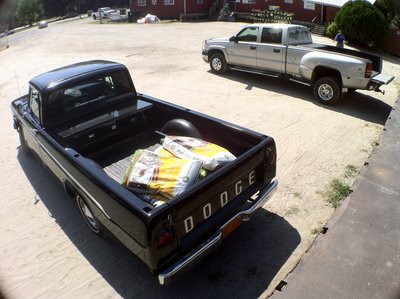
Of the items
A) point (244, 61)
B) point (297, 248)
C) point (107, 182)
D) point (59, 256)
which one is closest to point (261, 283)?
point (297, 248)

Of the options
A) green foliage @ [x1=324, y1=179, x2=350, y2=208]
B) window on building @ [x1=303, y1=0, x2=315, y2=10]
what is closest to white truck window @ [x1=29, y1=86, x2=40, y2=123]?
green foliage @ [x1=324, y1=179, x2=350, y2=208]

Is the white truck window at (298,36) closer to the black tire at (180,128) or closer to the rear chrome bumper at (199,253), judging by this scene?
the black tire at (180,128)

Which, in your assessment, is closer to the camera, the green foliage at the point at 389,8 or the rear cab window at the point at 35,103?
the rear cab window at the point at 35,103

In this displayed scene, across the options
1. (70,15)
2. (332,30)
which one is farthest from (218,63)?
(70,15)

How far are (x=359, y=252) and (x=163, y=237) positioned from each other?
250 centimetres

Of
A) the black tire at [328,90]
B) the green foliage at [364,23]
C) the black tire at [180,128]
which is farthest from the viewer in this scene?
the green foliage at [364,23]

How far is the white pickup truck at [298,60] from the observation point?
8016 millimetres

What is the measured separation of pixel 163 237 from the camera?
10.1ft

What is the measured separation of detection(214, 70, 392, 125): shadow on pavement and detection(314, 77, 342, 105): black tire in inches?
6.2

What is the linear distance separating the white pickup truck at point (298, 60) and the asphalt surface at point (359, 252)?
3411 millimetres

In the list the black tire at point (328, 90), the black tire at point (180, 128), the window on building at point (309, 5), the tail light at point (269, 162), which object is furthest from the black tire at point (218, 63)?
the window on building at point (309, 5)

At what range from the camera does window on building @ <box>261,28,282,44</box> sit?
952cm

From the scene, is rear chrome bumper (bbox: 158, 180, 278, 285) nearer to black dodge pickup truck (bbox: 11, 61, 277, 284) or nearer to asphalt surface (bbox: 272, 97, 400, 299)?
black dodge pickup truck (bbox: 11, 61, 277, 284)

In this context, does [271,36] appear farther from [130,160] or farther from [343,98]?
[130,160]
